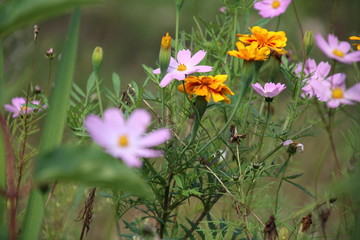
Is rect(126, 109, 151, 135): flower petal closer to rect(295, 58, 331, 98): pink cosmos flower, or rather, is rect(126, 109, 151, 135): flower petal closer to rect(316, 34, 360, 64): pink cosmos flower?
rect(316, 34, 360, 64): pink cosmos flower

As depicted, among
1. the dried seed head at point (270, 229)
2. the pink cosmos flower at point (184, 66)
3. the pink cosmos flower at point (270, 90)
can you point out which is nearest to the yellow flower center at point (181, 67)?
the pink cosmos flower at point (184, 66)

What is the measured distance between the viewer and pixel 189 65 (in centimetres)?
72

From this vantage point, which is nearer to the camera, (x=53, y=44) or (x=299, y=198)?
(x=299, y=198)

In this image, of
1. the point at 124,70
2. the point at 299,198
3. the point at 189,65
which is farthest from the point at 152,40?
the point at 189,65

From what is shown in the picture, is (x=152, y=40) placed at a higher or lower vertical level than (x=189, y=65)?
higher

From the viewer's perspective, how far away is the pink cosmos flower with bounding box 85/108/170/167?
438mm

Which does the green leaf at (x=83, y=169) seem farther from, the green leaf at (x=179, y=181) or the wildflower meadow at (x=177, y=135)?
the green leaf at (x=179, y=181)

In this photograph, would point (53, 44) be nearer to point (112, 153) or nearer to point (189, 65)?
point (189, 65)

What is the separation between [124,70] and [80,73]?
22 cm

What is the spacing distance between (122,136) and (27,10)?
13 cm

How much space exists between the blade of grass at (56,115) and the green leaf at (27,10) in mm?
93

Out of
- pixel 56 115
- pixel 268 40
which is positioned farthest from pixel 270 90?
pixel 56 115

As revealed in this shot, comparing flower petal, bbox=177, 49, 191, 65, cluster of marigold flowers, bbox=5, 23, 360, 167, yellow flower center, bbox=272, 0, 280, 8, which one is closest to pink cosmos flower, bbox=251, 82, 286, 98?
cluster of marigold flowers, bbox=5, 23, 360, 167

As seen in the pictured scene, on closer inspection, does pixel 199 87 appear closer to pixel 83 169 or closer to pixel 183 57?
pixel 183 57
